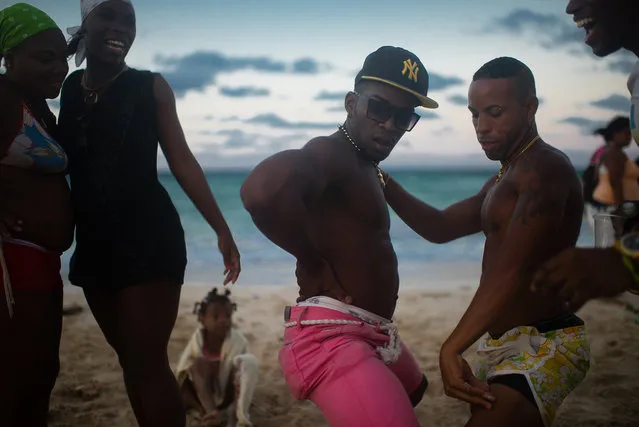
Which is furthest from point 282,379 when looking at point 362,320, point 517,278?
point 517,278

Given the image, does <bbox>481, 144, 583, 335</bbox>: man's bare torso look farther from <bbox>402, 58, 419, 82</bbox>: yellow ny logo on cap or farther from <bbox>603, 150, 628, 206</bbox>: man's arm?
<bbox>603, 150, 628, 206</bbox>: man's arm

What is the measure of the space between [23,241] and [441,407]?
2.42 meters

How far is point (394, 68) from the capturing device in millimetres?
2262

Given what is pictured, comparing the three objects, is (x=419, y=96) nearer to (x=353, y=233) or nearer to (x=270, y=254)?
(x=353, y=233)

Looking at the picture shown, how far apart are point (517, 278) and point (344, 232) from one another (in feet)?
1.93

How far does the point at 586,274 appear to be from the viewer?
1.55 m

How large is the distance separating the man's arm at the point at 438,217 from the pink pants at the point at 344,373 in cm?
55

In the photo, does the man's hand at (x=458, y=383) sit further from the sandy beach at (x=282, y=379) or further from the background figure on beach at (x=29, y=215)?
the sandy beach at (x=282, y=379)

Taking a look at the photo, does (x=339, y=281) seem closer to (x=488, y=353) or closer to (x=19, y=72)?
(x=488, y=353)

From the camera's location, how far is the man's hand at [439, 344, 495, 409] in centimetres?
187

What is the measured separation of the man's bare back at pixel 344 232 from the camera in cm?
215

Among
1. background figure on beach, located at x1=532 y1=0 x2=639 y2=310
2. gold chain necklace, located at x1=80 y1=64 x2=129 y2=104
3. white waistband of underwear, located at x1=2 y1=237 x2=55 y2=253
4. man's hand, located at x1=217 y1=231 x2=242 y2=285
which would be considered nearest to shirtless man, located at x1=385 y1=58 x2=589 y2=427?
background figure on beach, located at x1=532 y1=0 x2=639 y2=310

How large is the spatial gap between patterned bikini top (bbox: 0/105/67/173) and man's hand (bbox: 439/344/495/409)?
1430 millimetres

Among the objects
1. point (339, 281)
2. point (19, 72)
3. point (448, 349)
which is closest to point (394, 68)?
point (339, 281)
